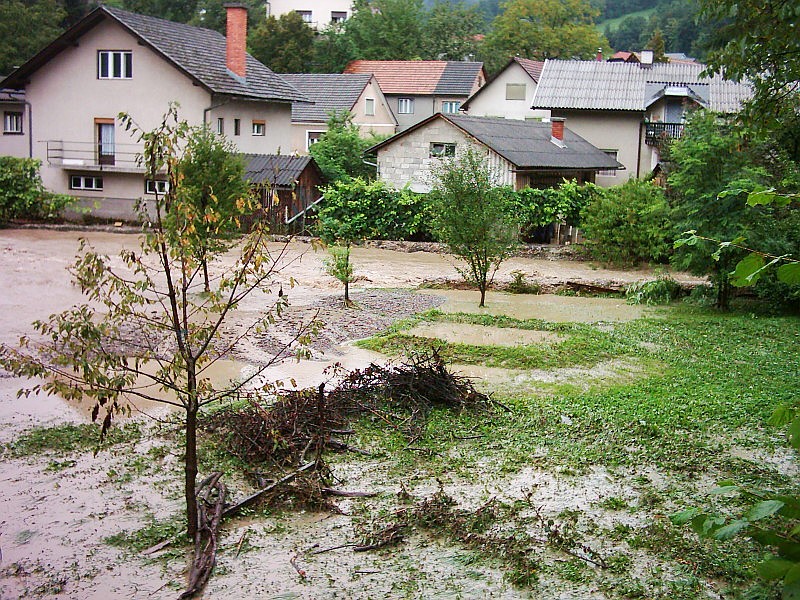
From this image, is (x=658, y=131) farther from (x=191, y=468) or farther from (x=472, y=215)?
(x=191, y=468)

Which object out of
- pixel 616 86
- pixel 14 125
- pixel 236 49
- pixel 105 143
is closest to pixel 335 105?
pixel 236 49

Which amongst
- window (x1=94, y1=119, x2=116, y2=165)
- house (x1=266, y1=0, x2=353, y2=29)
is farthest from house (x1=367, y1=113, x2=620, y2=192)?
house (x1=266, y1=0, x2=353, y2=29)

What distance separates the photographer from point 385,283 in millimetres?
26641

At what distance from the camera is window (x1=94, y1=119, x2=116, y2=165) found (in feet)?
126

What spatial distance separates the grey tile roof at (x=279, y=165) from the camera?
34656mm

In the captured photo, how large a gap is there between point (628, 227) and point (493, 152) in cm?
642

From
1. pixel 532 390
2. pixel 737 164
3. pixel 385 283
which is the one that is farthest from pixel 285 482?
pixel 385 283

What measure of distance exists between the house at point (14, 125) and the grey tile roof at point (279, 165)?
10746mm

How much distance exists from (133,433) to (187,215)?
203 inches

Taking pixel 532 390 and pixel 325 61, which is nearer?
pixel 532 390

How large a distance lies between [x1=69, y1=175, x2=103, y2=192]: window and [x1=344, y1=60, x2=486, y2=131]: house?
22.9 meters

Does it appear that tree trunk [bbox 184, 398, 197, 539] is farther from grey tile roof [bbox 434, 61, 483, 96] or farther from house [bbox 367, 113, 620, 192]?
grey tile roof [bbox 434, 61, 483, 96]

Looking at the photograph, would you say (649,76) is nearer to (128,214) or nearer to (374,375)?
(128,214)

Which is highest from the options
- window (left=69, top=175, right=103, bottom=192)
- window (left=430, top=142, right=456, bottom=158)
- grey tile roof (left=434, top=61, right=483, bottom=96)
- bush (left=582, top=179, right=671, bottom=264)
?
grey tile roof (left=434, top=61, right=483, bottom=96)
